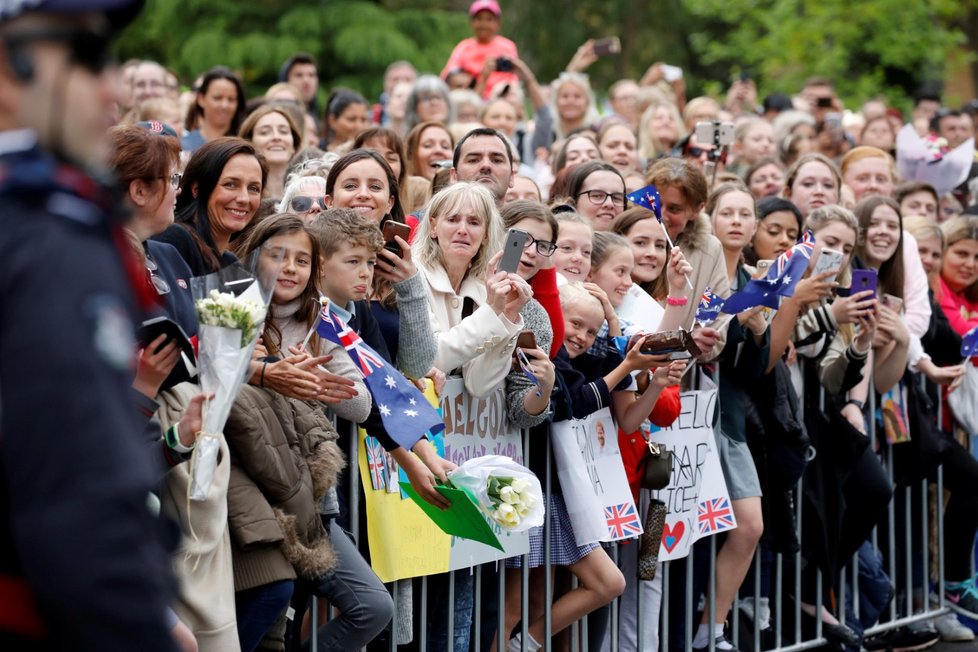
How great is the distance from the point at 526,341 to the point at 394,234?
769 millimetres

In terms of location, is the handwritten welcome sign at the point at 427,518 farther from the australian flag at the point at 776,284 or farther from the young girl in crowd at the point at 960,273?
the young girl in crowd at the point at 960,273

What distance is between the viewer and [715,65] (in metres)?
35.2

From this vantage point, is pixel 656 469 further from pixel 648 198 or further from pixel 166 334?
pixel 166 334

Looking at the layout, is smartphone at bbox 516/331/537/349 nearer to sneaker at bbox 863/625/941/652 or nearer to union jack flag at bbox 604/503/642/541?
union jack flag at bbox 604/503/642/541

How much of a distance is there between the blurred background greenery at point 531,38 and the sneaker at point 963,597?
1476cm

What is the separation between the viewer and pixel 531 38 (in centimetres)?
3306

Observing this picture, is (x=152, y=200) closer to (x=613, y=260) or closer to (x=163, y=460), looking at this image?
(x=163, y=460)

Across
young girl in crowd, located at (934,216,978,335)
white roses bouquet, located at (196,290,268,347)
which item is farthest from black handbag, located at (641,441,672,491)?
young girl in crowd, located at (934,216,978,335)

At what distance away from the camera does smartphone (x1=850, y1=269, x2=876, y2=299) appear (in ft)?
25.3

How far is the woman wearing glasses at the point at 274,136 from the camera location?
8102 millimetres

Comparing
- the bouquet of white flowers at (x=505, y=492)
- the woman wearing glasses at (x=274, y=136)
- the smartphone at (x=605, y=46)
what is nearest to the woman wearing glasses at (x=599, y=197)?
the woman wearing glasses at (x=274, y=136)

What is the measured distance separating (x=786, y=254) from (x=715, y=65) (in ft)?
95.7

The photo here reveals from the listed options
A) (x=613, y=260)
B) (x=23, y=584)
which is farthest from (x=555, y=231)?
(x=23, y=584)

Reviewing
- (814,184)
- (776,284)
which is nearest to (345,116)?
(814,184)
